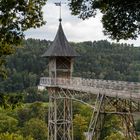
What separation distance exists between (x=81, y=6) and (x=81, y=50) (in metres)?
107

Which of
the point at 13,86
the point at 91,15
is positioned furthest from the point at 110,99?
the point at 13,86

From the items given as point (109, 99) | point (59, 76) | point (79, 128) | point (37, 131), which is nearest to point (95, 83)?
point (109, 99)

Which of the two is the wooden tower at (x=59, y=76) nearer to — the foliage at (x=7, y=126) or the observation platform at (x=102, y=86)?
the observation platform at (x=102, y=86)

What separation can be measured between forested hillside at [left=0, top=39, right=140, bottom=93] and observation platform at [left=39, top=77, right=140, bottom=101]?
58.5m

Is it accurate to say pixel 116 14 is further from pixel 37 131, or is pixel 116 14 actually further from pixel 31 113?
pixel 31 113

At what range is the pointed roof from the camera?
32.6 m

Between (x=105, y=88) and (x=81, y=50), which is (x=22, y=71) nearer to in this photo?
(x=81, y=50)

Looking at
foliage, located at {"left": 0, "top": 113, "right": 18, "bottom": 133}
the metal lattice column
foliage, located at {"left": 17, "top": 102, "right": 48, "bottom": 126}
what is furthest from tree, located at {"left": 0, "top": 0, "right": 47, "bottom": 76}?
foliage, located at {"left": 17, "top": 102, "right": 48, "bottom": 126}

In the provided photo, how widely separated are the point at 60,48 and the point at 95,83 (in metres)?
8.84

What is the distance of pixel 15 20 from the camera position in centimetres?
978

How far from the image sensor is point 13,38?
32.1 ft

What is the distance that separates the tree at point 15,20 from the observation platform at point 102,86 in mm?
9536

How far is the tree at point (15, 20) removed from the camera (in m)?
9.59

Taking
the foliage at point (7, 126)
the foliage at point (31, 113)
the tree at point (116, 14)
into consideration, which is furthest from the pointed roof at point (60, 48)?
the foliage at point (31, 113)
